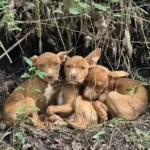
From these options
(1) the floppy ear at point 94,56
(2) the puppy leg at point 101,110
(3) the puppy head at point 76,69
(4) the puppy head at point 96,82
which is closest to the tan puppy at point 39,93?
(3) the puppy head at point 76,69

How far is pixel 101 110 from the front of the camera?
20.8 feet

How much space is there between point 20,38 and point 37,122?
1.24m

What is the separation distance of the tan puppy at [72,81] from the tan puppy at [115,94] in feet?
0.38

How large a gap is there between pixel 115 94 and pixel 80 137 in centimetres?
82

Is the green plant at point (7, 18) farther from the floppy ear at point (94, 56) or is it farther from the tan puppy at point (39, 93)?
the floppy ear at point (94, 56)

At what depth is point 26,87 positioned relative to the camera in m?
6.46

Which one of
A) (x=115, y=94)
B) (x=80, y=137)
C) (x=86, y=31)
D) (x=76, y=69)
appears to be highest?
(x=86, y=31)

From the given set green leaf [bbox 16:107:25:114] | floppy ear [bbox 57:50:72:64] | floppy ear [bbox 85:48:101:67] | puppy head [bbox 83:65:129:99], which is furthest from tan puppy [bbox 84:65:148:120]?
green leaf [bbox 16:107:25:114]

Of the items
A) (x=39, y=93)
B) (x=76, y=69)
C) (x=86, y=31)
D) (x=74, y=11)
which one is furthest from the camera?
(x=86, y=31)

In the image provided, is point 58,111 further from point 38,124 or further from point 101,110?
point 101,110

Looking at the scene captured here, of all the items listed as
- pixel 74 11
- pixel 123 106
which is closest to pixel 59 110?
pixel 123 106

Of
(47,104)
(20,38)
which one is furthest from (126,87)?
(20,38)

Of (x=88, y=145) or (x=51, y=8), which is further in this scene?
(x=51, y=8)

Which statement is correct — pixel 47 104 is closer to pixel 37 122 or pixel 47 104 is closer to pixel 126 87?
pixel 37 122
